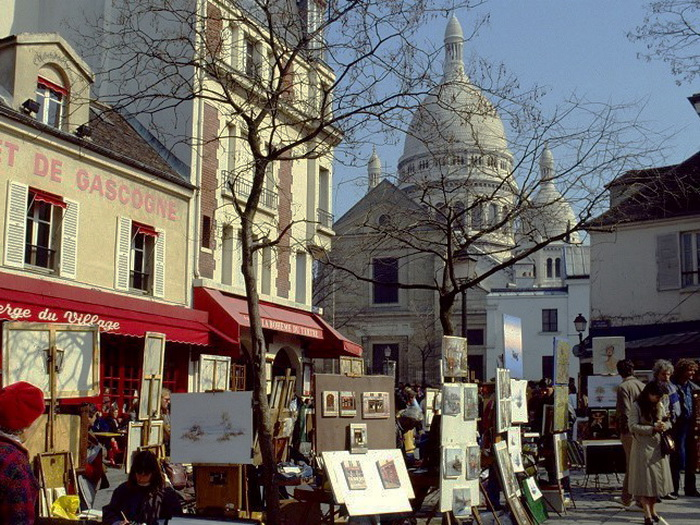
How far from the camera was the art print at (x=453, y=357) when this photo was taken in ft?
30.6

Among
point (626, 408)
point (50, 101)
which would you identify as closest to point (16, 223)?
point (50, 101)

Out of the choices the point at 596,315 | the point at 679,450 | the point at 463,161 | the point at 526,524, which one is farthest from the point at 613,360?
the point at 596,315

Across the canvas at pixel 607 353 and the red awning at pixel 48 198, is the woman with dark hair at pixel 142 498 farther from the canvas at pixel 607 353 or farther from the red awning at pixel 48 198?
the red awning at pixel 48 198

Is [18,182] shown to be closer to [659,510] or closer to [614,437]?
[614,437]

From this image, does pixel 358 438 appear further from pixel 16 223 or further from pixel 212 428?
pixel 16 223

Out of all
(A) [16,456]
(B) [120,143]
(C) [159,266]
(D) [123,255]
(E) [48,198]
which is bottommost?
(A) [16,456]

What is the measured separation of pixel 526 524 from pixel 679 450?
526 centimetres

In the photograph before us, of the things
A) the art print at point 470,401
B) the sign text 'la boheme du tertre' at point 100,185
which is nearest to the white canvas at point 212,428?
the art print at point 470,401

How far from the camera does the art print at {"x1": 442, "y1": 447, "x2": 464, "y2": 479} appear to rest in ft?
29.7

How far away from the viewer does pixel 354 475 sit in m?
8.68

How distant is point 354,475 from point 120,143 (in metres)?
16.4

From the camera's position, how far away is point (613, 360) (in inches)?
682

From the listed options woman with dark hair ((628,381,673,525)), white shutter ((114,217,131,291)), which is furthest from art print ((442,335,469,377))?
white shutter ((114,217,131,291))

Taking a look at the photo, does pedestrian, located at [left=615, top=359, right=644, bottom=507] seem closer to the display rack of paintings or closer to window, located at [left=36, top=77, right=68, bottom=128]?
the display rack of paintings
